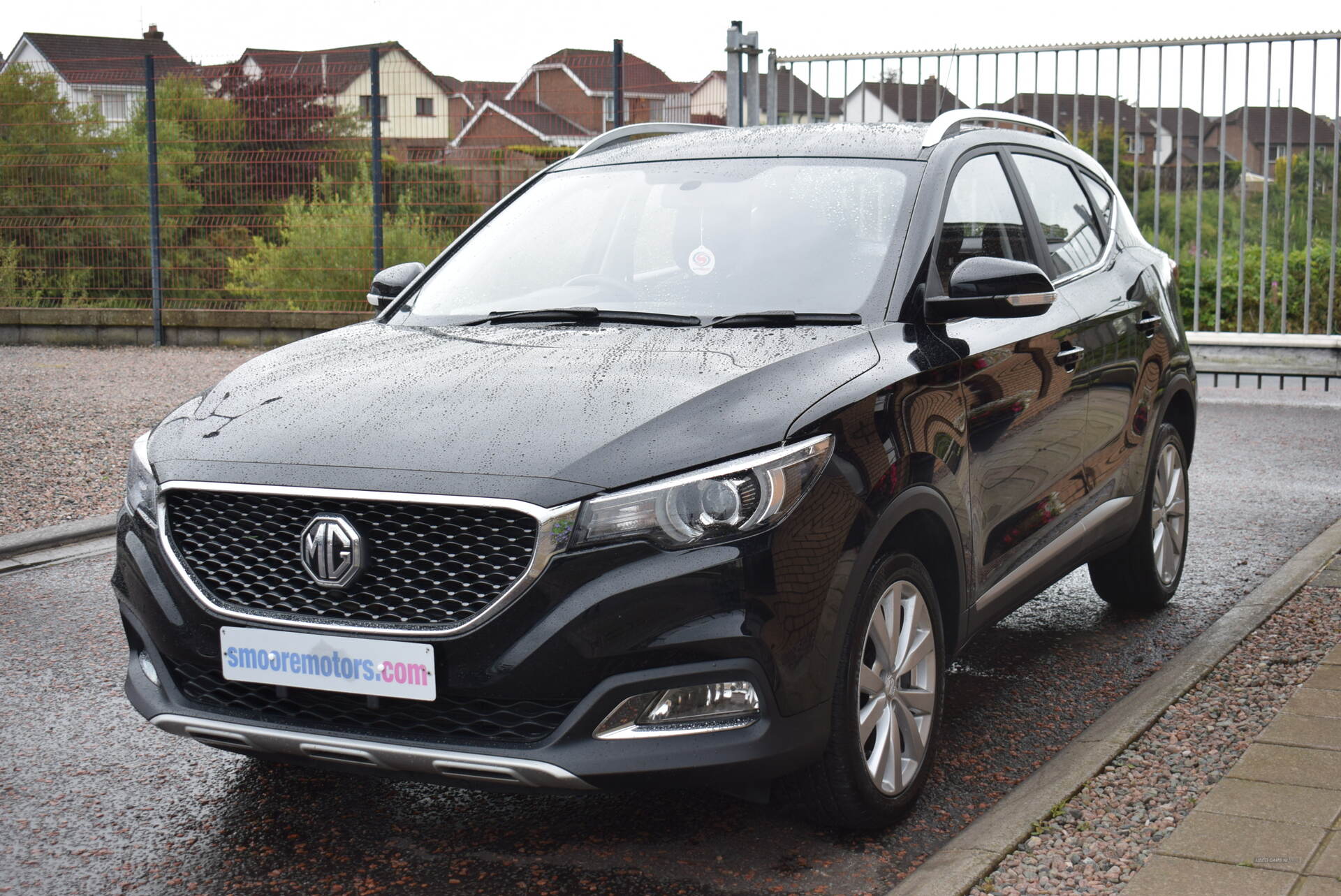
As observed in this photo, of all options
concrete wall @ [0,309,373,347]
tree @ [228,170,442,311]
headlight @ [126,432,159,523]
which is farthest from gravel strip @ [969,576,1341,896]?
concrete wall @ [0,309,373,347]

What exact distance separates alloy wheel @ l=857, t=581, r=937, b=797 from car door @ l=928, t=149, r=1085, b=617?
1.30 feet

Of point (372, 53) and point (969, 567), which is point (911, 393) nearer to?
point (969, 567)

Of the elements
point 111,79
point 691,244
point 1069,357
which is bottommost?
point 1069,357

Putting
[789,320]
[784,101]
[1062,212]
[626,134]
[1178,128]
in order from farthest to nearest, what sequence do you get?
[784,101] < [1178,128] < [626,134] < [1062,212] < [789,320]

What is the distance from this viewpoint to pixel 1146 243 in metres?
6.11

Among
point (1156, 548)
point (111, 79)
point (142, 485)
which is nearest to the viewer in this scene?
point (142, 485)

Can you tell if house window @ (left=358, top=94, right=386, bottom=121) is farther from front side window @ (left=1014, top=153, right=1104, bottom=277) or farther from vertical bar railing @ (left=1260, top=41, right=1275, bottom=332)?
front side window @ (left=1014, top=153, right=1104, bottom=277)

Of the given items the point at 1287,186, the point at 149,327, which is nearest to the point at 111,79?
the point at 149,327

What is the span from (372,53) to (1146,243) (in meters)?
11.0

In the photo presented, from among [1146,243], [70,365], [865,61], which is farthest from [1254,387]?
[70,365]

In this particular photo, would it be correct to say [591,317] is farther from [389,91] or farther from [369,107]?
[369,107]

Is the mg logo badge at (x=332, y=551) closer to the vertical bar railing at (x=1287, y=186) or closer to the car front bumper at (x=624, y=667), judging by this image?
the car front bumper at (x=624, y=667)

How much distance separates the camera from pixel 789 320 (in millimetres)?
3951

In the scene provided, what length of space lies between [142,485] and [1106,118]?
11918 millimetres
